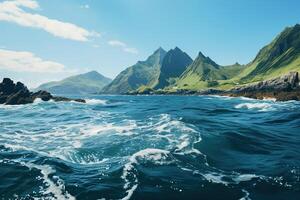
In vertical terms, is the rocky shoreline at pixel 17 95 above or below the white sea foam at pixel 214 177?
above

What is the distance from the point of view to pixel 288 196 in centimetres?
Result: 1747

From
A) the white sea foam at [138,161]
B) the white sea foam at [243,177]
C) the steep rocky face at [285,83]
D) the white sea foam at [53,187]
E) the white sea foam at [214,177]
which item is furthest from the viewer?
the steep rocky face at [285,83]

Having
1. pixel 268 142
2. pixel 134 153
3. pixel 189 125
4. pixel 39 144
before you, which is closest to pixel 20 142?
pixel 39 144

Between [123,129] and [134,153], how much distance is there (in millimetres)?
14370

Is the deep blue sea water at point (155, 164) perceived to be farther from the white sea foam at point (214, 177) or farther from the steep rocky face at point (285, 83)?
the steep rocky face at point (285, 83)

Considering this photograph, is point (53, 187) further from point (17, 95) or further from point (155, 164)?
point (17, 95)

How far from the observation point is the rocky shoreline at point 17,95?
113 metres

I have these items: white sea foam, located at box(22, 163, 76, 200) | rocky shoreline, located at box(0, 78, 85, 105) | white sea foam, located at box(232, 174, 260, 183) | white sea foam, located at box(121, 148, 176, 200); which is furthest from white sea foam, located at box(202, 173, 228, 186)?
rocky shoreline, located at box(0, 78, 85, 105)

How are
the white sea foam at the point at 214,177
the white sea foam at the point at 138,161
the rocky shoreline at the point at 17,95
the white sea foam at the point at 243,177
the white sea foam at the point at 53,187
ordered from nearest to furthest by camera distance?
1. the white sea foam at the point at 53,187
2. the white sea foam at the point at 138,161
3. the white sea foam at the point at 214,177
4. the white sea foam at the point at 243,177
5. the rocky shoreline at the point at 17,95

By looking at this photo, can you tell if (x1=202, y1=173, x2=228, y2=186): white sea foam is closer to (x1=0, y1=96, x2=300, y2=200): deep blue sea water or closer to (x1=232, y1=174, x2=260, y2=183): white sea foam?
(x1=0, y1=96, x2=300, y2=200): deep blue sea water

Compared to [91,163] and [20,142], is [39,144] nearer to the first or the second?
[20,142]

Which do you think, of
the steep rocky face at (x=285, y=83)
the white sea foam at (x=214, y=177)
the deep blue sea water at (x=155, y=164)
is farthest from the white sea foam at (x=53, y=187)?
the steep rocky face at (x=285, y=83)

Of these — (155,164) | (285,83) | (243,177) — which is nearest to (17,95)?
(155,164)

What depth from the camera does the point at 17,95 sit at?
11644 centimetres
